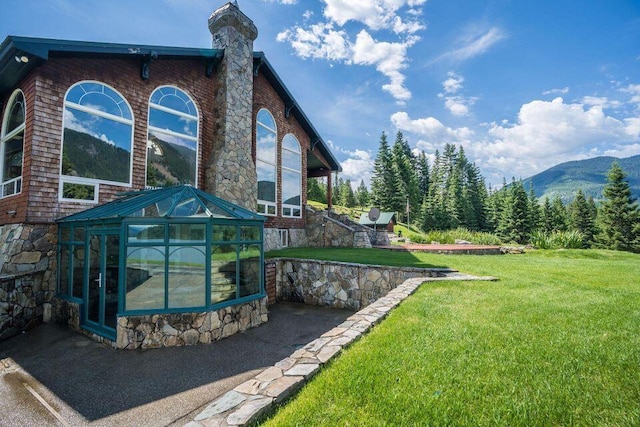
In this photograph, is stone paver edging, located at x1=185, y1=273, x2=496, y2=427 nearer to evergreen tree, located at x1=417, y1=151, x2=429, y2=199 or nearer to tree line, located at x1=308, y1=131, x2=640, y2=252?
tree line, located at x1=308, y1=131, x2=640, y2=252

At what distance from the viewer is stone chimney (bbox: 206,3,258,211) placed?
10.3m

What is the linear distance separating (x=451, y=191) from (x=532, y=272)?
128 ft

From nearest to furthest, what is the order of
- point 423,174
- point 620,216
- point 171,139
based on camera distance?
point 171,139 < point 620,216 < point 423,174

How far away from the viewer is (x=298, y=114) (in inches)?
582

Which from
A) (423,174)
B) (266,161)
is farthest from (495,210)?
(266,161)

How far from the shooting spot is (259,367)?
16.1 feet

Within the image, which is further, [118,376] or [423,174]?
[423,174]

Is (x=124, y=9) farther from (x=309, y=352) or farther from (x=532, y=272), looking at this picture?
(x=532, y=272)

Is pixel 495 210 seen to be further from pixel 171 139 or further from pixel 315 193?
pixel 171 139

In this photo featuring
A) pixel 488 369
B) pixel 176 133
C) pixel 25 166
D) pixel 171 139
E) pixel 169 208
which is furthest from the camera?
pixel 176 133

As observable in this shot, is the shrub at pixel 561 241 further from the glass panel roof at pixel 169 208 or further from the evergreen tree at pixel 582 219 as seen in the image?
the evergreen tree at pixel 582 219

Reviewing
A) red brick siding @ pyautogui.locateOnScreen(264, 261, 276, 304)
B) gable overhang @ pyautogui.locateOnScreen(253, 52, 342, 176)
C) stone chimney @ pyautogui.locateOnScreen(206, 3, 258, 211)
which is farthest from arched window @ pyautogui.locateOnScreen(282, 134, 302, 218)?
red brick siding @ pyautogui.locateOnScreen(264, 261, 276, 304)

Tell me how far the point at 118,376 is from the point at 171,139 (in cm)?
726

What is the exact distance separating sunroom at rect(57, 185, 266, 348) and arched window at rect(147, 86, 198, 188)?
2878 millimetres
